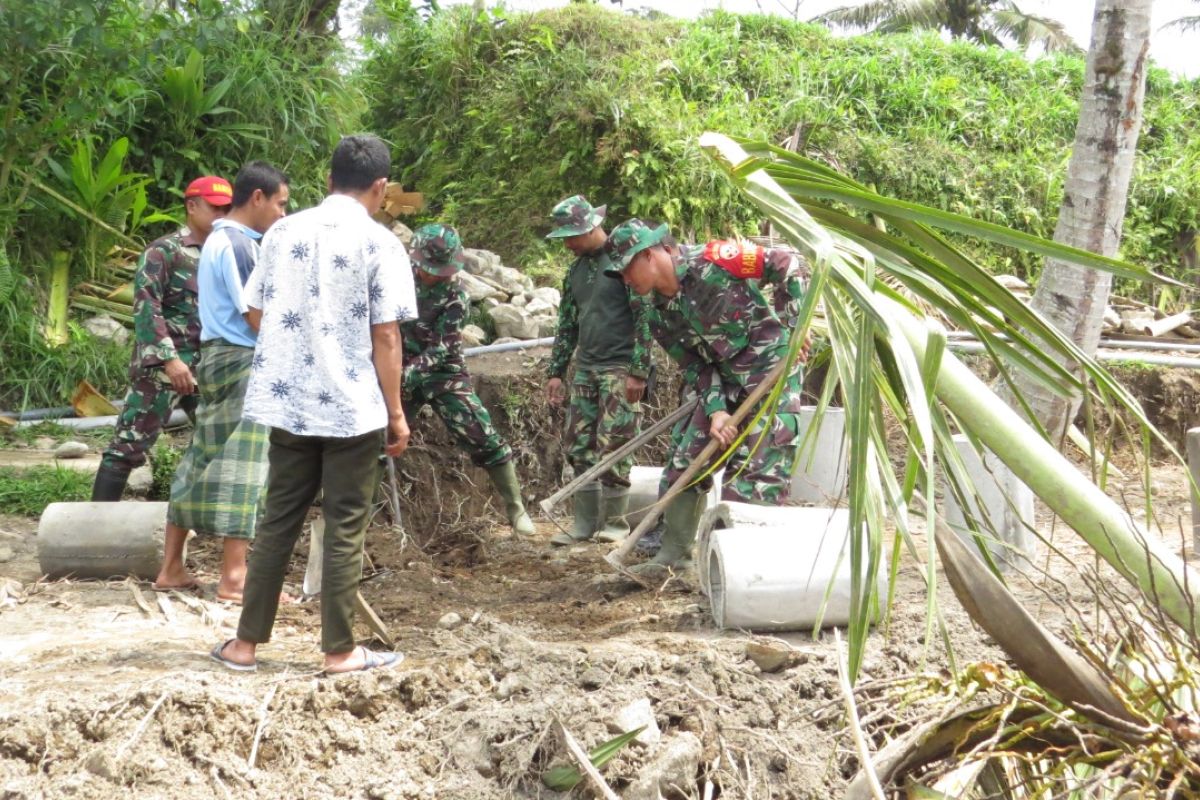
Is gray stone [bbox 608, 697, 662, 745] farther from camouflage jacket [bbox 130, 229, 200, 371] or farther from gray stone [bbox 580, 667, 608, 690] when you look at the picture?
camouflage jacket [bbox 130, 229, 200, 371]

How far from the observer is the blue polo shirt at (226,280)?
183 inches

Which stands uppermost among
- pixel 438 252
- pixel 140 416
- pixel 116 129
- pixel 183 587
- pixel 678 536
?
pixel 116 129

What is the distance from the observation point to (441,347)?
649 centimetres

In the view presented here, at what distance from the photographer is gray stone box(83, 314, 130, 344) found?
8898mm

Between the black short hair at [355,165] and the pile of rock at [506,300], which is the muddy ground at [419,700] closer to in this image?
the black short hair at [355,165]

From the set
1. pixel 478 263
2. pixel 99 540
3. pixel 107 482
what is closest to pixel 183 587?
pixel 99 540

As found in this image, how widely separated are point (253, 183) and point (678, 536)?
2554 millimetres

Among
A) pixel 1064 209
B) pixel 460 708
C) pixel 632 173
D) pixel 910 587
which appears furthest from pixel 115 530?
pixel 632 173

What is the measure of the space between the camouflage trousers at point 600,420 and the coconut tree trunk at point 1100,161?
7.54 feet

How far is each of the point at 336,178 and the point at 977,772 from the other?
261cm

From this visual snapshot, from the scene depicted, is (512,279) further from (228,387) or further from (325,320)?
(325,320)

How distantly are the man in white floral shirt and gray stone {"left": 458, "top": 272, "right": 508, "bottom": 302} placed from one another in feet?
16.9

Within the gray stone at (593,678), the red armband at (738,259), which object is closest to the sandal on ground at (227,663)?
the gray stone at (593,678)

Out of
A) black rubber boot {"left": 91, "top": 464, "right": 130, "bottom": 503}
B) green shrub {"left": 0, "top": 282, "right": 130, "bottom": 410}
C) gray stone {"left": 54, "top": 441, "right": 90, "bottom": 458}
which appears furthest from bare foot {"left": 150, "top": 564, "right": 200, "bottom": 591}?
green shrub {"left": 0, "top": 282, "right": 130, "bottom": 410}
